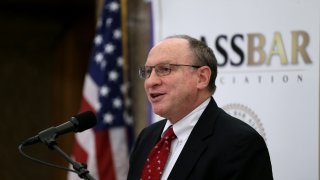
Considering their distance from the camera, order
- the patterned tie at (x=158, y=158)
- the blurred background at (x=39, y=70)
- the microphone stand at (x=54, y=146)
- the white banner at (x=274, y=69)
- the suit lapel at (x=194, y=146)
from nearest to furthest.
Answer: the microphone stand at (x=54, y=146), the suit lapel at (x=194, y=146), the patterned tie at (x=158, y=158), the white banner at (x=274, y=69), the blurred background at (x=39, y=70)

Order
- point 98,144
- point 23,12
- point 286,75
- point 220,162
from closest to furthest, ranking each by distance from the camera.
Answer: point 220,162, point 286,75, point 98,144, point 23,12

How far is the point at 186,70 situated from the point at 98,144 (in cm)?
197

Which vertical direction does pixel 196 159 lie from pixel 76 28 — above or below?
below

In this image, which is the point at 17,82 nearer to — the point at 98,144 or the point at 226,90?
the point at 98,144

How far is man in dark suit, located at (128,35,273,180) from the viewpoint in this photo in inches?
88.6

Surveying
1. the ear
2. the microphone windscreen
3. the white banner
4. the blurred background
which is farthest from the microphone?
the blurred background

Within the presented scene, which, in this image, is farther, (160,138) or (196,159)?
(160,138)

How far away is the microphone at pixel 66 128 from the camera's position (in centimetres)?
218

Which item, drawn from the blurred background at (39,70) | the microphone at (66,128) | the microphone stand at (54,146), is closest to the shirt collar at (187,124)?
the microphone at (66,128)

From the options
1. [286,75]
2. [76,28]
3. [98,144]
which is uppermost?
[76,28]

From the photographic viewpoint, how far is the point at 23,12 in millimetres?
5867

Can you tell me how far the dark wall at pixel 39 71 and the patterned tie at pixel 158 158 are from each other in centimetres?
354

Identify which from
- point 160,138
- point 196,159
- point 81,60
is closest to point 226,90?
point 160,138

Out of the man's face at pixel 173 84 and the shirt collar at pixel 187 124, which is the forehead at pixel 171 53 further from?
the shirt collar at pixel 187 124
